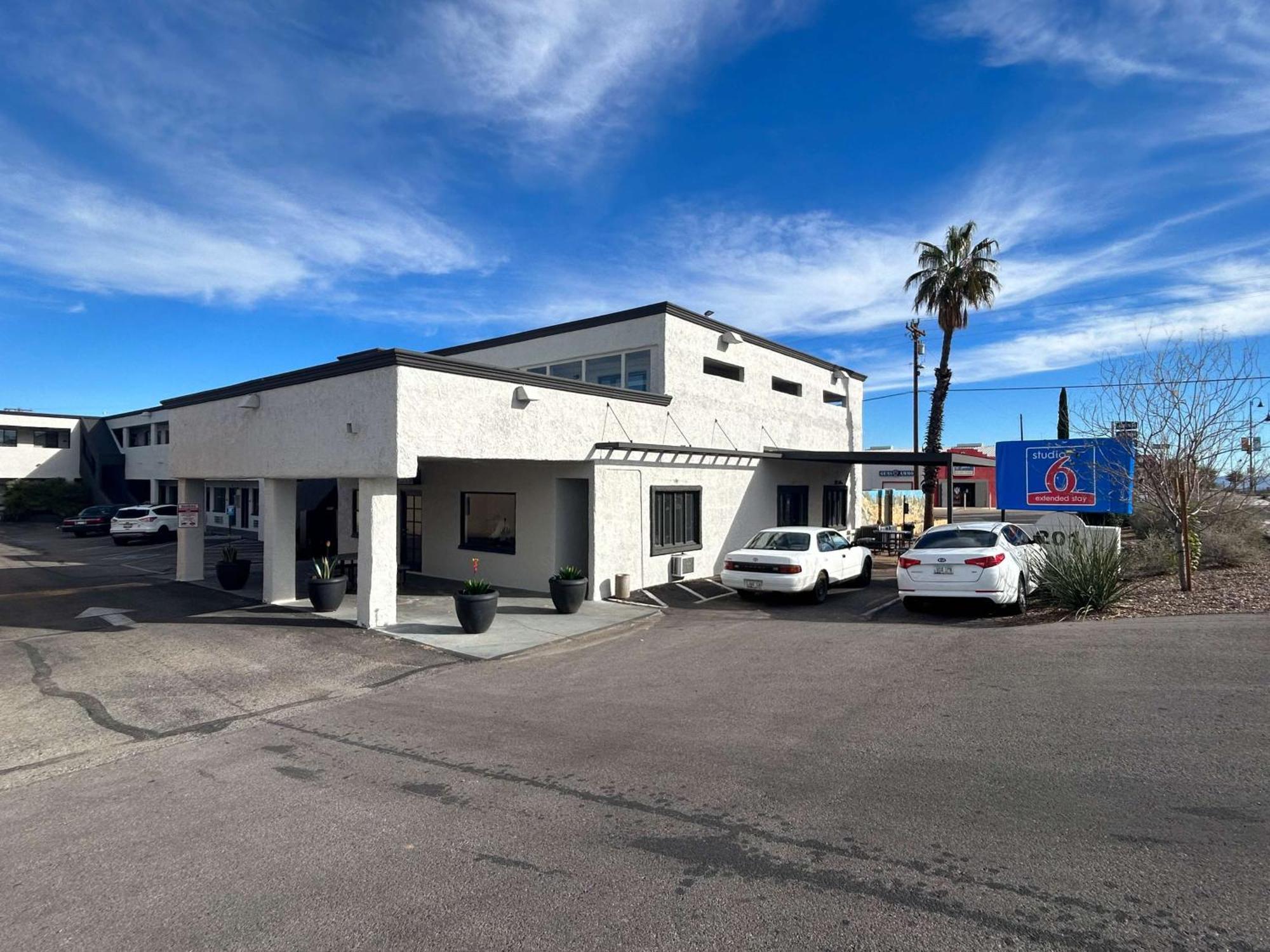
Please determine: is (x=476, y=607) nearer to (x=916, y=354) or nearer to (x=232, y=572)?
(x=232, y=572)

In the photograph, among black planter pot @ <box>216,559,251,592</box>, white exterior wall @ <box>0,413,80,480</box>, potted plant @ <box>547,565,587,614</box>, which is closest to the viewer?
potted plant @ <box>547,565,587,614</box>

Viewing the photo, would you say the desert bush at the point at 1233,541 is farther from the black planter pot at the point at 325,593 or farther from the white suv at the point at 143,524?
the white suv at the point at 143,524

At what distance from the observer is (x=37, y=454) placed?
4353cm

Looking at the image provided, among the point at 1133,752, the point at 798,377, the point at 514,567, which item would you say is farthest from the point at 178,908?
the point at 798,377

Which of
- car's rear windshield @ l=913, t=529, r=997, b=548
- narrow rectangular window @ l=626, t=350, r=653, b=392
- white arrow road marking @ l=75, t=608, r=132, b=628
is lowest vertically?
white arrow road marking @ l=75, t=608, r=132, b=628

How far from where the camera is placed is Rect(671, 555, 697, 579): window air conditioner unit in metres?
16.1

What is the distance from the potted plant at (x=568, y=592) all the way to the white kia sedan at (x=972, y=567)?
5533mm

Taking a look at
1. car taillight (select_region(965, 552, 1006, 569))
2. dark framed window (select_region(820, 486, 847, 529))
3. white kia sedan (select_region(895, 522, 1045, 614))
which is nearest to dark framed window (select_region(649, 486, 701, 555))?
white kia sedan (select_region(895, 522, 1045, 614))

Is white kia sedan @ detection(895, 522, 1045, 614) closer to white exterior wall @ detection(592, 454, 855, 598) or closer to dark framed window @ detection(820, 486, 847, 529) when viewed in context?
white exterior wall @ detection(592, 454, 855, 598)

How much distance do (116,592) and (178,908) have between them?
14.9 m

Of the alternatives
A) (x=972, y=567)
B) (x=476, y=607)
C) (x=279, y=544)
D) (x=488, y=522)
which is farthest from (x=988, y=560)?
(x=279, y=544)

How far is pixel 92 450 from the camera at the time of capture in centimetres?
4484

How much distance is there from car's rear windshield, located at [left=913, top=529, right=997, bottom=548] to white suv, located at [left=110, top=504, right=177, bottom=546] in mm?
28789

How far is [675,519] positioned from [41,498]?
42.9m
